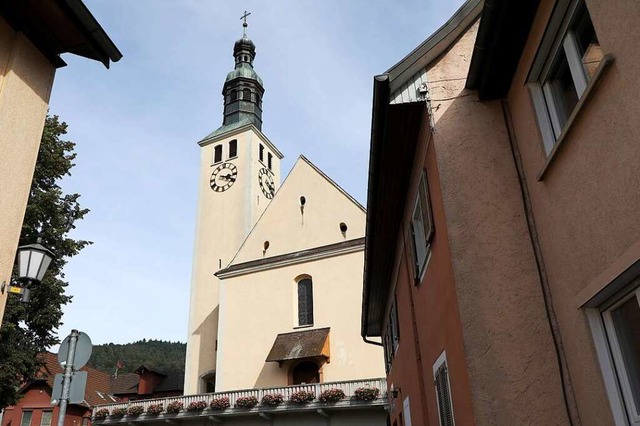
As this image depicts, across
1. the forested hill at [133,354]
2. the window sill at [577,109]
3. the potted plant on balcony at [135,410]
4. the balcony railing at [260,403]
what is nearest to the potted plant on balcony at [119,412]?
the balcony railing at [260,403]

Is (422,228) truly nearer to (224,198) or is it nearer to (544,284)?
(544,284)

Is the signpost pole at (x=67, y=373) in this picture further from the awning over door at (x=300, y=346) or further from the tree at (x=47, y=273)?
the awning over door at (x=300, y=346)

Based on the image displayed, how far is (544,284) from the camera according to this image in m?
4.54

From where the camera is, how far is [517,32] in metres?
4.54

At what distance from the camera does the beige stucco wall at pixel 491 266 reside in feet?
13.9

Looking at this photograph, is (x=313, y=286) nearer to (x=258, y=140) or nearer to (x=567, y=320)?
(x=258, y=140)

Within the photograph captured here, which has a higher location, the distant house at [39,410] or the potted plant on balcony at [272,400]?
the distant house at [39,410]

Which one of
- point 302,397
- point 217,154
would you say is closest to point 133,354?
point 217,154

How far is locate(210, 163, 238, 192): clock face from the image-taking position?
35938 millimetres

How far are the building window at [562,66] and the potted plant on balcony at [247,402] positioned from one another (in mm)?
22504

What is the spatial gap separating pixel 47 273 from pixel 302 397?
459 inches

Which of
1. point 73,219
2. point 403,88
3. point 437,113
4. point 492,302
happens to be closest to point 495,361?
point 492,302

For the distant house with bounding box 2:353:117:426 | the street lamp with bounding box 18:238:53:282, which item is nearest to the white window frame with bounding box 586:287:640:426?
the street lamp with bounding box 18:238:53:282

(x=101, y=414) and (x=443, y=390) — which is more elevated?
(x=101, y=414)
